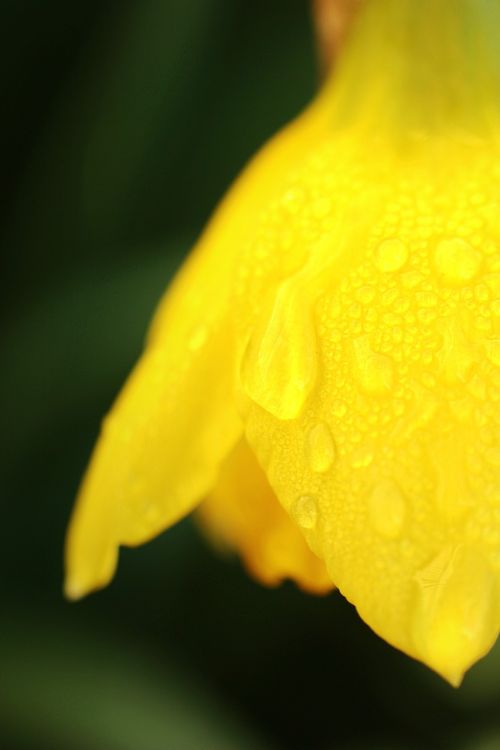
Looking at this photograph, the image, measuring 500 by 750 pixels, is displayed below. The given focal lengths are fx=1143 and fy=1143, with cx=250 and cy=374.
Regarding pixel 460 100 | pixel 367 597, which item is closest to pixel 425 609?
pixel 367 597

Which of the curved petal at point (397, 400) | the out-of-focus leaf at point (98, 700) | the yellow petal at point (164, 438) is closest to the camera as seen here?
the curved petal at point (397, 400)

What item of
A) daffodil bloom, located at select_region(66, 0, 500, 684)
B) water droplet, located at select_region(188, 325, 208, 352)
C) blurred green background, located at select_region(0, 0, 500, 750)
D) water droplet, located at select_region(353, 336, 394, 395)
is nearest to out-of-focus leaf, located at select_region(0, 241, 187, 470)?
blurred green background, located at select_region(0, 0, 500, 750)

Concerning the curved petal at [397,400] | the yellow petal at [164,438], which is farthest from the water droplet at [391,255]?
the yellow petal at [164,438]

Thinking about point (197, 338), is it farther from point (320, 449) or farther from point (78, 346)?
point (78, 346)

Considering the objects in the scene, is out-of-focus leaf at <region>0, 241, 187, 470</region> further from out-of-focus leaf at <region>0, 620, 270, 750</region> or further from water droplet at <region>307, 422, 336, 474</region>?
water droplet at <region>307, 422, 336, 474</region>

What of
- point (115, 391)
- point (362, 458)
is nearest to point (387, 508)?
point (362, 458)

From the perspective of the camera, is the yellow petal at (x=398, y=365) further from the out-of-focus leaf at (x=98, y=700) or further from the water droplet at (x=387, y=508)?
the out-of-focus leaf at (x=98, y=700)
